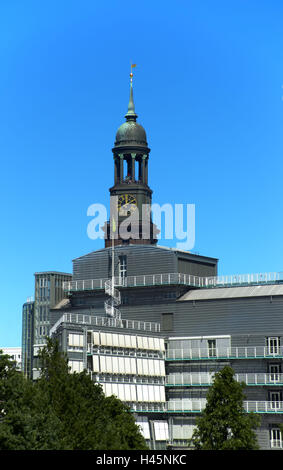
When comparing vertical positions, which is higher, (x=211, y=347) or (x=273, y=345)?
(x=211, y=347)

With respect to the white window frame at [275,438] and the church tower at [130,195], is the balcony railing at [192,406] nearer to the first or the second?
the white window frame at [275,438]

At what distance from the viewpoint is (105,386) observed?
116750mm

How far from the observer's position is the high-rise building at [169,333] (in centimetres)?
12081

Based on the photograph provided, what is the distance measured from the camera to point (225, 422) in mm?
93188

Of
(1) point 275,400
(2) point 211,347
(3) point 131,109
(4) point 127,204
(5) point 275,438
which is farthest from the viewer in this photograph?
(3) point 131,109

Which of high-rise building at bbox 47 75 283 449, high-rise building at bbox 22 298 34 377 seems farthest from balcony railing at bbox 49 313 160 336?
high-rise building at bbox 22 298 34 377

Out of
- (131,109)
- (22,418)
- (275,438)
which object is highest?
(131,109)

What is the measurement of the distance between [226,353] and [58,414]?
47.7 metres

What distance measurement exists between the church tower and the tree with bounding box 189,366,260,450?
58837 mm

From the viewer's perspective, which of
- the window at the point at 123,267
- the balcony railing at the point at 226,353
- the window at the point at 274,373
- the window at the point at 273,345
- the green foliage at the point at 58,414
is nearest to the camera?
the green foliage at the point at 58,414

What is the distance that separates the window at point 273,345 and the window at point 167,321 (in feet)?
50.2

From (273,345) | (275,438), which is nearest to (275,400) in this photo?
(275,438)

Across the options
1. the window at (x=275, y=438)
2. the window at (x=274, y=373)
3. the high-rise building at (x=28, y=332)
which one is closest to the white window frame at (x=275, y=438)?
the window at (x=275, y=438)

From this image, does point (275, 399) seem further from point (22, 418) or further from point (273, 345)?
point (22, 418)
